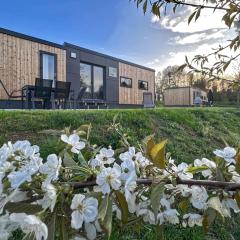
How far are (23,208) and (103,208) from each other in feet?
0.46

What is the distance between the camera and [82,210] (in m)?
0.61

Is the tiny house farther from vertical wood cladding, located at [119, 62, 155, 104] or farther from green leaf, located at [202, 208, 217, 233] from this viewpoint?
green leaf, located at [202, 208, 217, 233]

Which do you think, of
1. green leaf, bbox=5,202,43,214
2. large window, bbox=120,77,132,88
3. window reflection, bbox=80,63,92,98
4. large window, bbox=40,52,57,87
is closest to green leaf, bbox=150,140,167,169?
green leaf, bbox=5,202,43,214

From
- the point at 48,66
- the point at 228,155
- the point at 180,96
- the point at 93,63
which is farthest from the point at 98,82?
the point at 228,155

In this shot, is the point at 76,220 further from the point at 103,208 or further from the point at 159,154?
the point at 159,154

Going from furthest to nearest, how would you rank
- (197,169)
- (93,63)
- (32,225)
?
(93,63) < (197,169) < (32,225)

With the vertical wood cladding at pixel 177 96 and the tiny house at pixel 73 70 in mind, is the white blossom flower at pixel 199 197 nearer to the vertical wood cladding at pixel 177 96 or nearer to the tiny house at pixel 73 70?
the tiny house at pixel 73 70

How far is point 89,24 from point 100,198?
21992 millimetres

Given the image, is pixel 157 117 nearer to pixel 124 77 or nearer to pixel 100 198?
pixel 100 198

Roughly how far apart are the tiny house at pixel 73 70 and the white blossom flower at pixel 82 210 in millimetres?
13563

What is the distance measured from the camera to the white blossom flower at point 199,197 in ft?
2.42

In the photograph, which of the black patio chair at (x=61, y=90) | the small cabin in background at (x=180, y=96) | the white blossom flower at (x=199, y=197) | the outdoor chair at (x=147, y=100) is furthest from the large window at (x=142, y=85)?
the white blossom flower at (x=199, y=197)

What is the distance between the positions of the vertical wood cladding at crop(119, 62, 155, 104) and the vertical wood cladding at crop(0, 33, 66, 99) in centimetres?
772

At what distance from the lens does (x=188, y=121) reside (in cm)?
695
